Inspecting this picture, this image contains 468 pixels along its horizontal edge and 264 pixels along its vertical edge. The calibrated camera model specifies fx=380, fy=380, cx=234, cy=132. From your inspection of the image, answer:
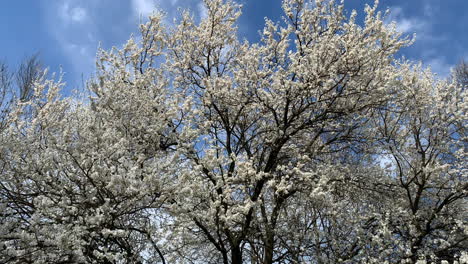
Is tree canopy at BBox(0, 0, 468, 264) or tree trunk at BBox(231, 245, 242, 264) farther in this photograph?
tree trunk at BBox(231, 245, 242, 264)

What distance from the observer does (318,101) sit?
8375 millimetres

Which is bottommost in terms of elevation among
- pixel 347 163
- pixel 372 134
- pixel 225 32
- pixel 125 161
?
pixel 125 161

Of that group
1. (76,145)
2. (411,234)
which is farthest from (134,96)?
(411,234)

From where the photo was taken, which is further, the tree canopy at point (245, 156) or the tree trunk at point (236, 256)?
the tree trunk at point (236, 256)

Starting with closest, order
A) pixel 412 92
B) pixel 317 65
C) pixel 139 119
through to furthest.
A: pixel 139 119
pixel 317 65
pixel 412 92

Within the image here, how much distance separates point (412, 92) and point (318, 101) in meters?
2.66

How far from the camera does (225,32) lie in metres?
11.0

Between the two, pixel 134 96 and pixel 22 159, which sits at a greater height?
pixel 134 96

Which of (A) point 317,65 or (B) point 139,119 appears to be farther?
(A) point 317,65

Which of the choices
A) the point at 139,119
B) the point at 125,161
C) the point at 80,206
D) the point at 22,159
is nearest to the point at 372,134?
the point at 139,119

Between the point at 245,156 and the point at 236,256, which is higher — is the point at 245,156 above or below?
above

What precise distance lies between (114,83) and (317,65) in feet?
14.3

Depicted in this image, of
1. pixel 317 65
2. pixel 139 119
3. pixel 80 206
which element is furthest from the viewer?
pixel 317 65

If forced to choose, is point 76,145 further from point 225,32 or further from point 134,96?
point 225,32
